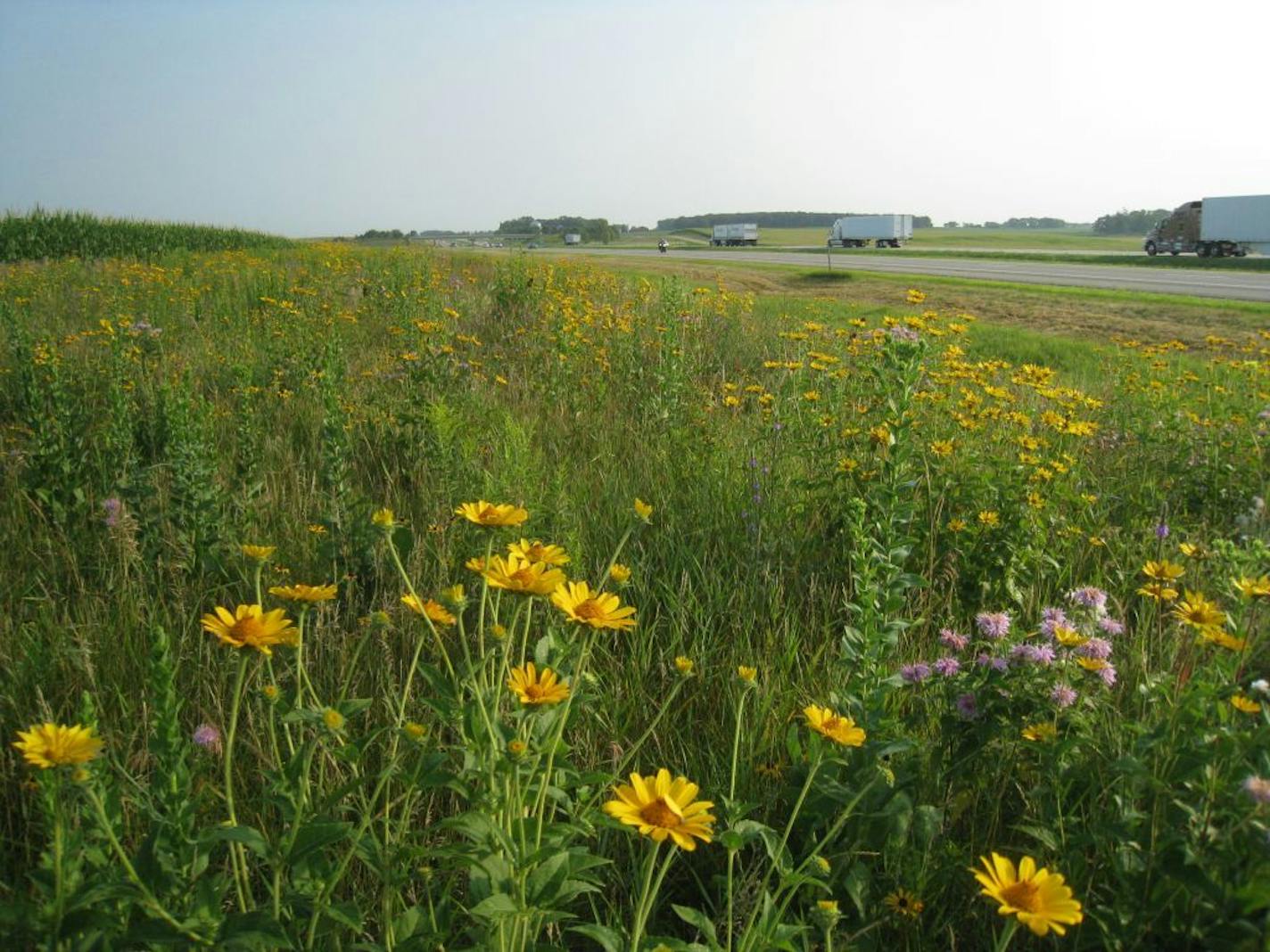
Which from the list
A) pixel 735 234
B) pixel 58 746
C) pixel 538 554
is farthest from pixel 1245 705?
pixel 735 234

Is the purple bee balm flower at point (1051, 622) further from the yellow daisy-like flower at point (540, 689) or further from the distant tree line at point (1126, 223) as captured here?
the distant tree line at point (1126, 223)

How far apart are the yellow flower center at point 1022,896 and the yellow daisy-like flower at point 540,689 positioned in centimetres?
63

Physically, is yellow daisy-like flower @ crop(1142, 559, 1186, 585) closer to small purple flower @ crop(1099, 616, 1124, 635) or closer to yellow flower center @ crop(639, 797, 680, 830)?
small purple flower @ crop(1099, 616, 1124, 635)

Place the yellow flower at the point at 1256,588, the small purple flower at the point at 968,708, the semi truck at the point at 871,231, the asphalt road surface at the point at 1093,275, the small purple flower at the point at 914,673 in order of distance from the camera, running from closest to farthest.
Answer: the yellow flower at the point at 1256,588 → the small purple flower at the point at 968,708 → the small purple flower at the point at 914,673 → the asphalt road surface at the point at 1093,275 → the semi truck at the point at 871,231

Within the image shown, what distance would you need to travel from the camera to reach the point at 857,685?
72.7 inches

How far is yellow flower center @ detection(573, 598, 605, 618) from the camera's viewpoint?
1.27 meters

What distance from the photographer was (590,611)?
1.29 metres

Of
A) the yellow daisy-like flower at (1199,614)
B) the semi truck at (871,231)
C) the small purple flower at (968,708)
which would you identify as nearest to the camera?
the yellow daisy-like flower at (1199,614)

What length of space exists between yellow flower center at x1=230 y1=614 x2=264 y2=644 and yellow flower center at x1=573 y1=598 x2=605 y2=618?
17.8 inches

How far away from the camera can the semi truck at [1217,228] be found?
2838 cm

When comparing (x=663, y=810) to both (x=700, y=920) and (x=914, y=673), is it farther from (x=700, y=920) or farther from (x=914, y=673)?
(x=914, y=673)

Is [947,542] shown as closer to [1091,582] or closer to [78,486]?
[1091,582]

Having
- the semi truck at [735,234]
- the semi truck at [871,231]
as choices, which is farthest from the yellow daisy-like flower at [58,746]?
the semi truck at [735,234]

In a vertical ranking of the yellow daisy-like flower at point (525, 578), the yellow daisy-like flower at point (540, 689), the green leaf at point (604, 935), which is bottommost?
the green leaf at point (604, 935)
